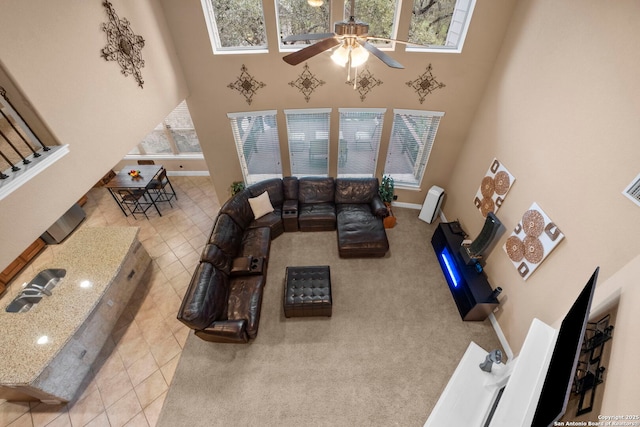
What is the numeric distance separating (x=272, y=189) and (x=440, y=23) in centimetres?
424

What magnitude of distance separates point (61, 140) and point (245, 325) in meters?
3.11

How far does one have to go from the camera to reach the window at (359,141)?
549 cm

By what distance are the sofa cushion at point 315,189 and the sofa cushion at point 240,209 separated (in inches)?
45.0

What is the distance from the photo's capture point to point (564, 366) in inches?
77.6

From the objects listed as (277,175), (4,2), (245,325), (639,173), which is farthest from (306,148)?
(639,173)

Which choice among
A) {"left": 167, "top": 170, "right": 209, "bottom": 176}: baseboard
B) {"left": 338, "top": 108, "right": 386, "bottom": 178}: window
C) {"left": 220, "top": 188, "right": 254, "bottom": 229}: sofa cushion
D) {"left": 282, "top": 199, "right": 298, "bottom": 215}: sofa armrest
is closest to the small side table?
{"left": 282, "top": 199, "right": 298, "bottom": 215}: sofa armrest

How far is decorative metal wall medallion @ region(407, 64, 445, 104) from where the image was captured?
488 centimetres

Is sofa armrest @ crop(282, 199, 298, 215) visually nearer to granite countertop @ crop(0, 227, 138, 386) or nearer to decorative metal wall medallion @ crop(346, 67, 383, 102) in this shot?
decorative metal wall medallion @ crop(346, 67, 383, 102)

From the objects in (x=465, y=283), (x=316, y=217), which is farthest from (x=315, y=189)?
(x=465, y=283)

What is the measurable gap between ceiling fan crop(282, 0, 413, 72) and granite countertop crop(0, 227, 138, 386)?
4.28m

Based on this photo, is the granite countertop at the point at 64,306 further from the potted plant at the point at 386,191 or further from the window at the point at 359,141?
the potted plant at the point at 386,191

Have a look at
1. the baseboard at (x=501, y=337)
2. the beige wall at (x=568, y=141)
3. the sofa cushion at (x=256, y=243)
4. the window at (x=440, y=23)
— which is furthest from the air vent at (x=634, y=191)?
the sofa cushion at (x=256, y=243)

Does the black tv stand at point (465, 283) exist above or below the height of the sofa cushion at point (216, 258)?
below

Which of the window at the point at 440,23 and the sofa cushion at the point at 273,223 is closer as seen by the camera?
the window at the point at 440,23
